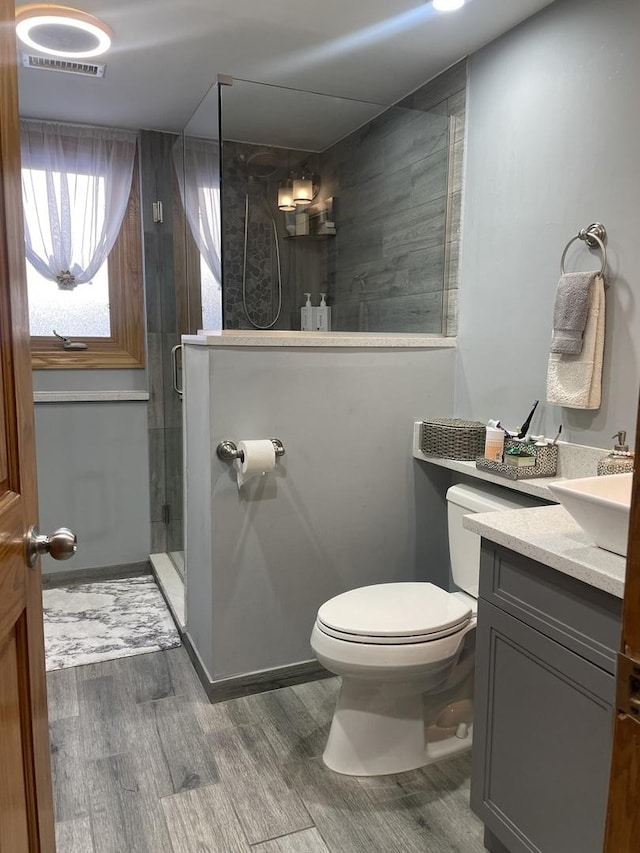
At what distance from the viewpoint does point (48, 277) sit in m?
3.24

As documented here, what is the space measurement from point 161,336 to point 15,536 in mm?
2619

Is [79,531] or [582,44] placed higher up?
[582,44]

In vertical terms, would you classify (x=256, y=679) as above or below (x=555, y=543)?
below

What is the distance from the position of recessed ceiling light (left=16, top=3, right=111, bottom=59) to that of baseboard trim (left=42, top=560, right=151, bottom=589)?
247 centimetres

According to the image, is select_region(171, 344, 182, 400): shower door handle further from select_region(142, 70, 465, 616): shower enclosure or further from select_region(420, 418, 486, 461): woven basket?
select_region(420, 418, 486, 461): woven basket

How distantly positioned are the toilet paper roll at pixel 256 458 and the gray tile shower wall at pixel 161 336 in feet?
3.68

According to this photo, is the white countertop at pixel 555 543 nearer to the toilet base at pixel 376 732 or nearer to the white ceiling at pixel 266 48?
the toilet base at pixel 376 732

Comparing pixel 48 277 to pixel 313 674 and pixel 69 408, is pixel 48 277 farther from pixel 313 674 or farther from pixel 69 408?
pixel 313 674

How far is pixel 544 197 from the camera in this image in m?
2.10

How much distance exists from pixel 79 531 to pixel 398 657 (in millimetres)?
2243

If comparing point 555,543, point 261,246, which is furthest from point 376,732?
point 261,246

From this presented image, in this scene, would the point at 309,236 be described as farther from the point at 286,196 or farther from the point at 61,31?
the point at 61,31

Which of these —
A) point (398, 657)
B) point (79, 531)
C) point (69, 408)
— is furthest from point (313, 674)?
point (69, 408)

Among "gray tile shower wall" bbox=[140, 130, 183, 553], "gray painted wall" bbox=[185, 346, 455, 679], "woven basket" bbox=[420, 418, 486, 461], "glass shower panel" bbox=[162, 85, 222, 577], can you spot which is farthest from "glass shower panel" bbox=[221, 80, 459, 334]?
"gray tile shower wall" bbox=[140, 130, 183, 553]
